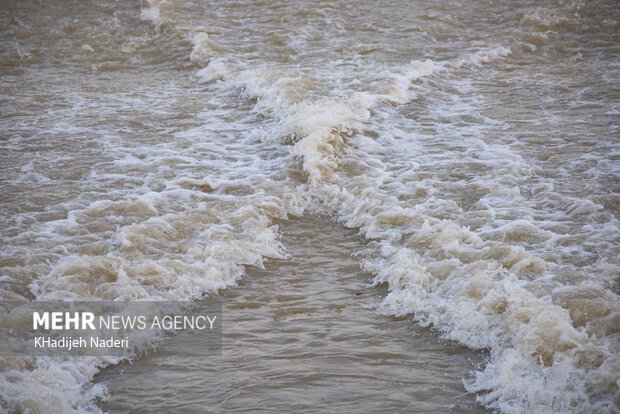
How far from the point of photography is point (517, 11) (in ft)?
49.3

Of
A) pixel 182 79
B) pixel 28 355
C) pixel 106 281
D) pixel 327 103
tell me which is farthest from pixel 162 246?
pixel 182 79

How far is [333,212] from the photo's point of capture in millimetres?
6402

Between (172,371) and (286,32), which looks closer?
(172,371)

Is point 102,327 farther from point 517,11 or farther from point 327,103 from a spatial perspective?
point 517,11

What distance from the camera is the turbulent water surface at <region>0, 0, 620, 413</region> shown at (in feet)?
12.5

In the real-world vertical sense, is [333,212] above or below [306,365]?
above

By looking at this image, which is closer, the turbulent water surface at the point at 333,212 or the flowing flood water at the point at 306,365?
the flowing flood water at the point at 306,365

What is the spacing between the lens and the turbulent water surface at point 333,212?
12.5 ft

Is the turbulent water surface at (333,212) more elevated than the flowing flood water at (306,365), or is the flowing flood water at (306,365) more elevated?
the turbulent water surface at (333,212)

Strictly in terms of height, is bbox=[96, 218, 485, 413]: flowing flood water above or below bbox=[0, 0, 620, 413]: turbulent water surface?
below

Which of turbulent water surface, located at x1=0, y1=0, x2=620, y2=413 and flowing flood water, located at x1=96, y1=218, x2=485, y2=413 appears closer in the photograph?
flowing flood water, located at x1=96, y1=218, x2=485, y2=413

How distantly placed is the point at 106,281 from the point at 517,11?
1365cm

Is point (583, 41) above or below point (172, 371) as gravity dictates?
above

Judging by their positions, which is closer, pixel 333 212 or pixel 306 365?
pixel 306 365
